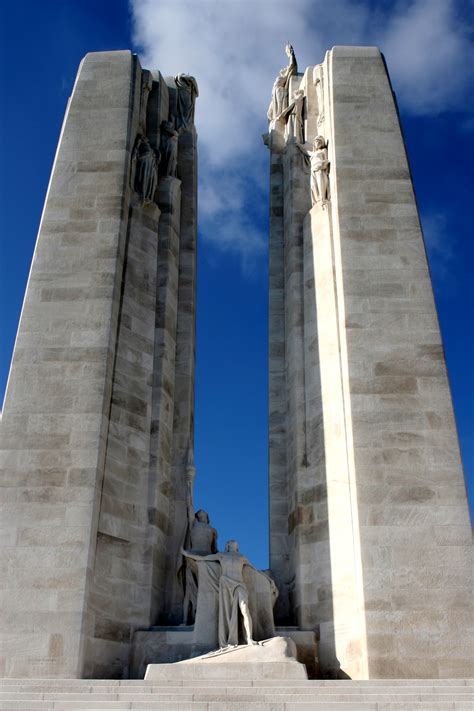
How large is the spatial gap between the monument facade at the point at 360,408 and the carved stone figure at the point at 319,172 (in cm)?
3

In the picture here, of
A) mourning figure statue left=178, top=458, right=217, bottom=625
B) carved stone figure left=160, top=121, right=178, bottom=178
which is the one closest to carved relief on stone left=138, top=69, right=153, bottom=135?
carved stone figure left=160, top=121, right=178, bottom=178

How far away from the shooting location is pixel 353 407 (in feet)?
41.1

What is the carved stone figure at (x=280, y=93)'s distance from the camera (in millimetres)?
18391

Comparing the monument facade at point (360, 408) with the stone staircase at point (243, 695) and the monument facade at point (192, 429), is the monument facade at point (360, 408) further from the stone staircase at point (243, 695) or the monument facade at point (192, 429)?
the stone staircase at point (243, 695)

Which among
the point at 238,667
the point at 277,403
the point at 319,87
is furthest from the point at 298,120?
the point at 238,667

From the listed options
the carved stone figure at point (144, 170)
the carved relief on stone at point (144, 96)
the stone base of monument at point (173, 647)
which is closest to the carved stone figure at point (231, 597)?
the stone base of monument at point (173, 647)

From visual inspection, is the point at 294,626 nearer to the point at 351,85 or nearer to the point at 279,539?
the point at 279,539

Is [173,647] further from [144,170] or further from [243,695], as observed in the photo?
[144,170]

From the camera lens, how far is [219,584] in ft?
39.2

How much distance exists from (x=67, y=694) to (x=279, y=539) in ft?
17.3

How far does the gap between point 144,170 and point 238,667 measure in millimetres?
9901

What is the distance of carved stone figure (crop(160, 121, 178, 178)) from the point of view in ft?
55.8

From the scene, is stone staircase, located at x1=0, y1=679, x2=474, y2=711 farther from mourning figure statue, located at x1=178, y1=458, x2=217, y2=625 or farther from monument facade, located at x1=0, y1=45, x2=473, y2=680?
mourning figure statue, located at x1=178, y1=458, x2=217, y2=625

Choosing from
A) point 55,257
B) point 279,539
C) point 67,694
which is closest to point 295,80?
point 55,257
